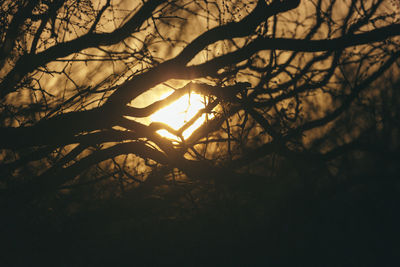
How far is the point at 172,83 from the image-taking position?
466 centimetres

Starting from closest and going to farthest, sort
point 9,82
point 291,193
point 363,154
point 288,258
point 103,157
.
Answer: point 103,157, point 9,82, point 291,193, point 288,258, point 363,154

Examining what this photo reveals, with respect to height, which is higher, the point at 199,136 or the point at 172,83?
the point at 172,83

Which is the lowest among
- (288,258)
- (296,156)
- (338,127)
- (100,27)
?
(288,258)

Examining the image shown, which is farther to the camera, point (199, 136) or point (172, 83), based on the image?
point (172, 83)

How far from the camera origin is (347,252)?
17.1 feet

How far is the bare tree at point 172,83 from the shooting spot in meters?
3.12

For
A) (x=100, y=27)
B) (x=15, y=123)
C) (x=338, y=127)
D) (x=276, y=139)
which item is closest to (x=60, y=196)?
(x=15, y=123)

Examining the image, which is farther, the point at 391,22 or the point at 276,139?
the point at 391,22

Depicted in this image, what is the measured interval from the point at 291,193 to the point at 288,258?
1.18m

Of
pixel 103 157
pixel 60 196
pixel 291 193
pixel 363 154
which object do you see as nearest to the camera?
pixel 103 157

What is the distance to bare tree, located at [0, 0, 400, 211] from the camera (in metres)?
3.12

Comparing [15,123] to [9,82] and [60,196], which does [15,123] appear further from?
[60,196]

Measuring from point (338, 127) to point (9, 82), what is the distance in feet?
16.9

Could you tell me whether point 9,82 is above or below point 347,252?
above
